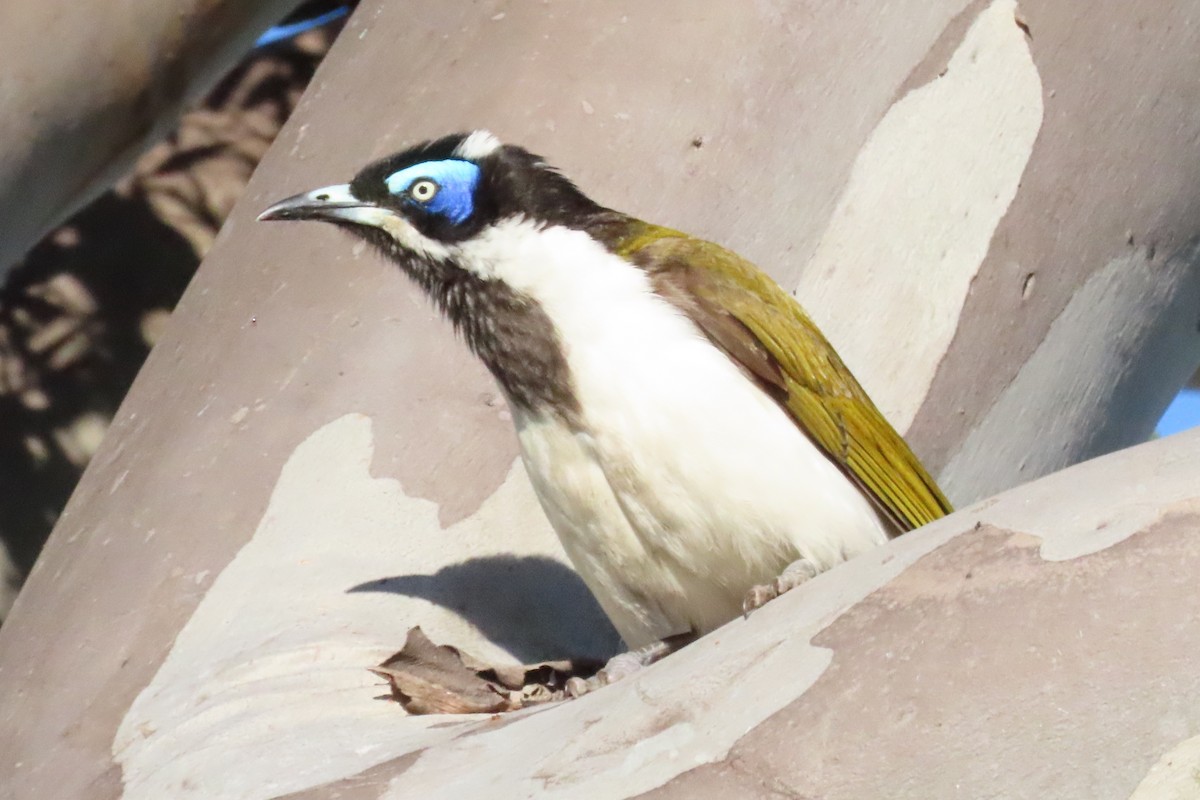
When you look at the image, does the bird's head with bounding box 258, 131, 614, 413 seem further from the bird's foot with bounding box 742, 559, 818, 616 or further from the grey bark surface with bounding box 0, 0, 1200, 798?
the bird's foot with bounding box 742, 559, 818, 616

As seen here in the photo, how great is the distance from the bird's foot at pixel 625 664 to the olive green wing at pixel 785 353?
52cm

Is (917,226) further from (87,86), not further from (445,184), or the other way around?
(87,86)

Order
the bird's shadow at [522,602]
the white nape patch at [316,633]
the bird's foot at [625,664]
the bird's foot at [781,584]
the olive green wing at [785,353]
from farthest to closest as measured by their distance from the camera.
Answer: the olive green wing at [785,353] < the bird's shadow at [522,602] < the bird's foot at [781,584] < the bird's foot at [625,664] < the white nape patch at [316,633]

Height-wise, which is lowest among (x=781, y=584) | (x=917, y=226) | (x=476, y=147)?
(x=781, y=584)

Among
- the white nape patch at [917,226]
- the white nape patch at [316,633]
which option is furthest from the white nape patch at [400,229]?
the white nape patch at [917,226]

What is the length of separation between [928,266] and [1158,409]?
125 centimetres

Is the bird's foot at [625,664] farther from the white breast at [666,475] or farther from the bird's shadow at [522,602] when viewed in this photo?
the bird's shadow at [522,602]

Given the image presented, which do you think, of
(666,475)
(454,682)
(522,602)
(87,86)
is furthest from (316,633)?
(87,86)

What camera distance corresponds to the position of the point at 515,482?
3.45m

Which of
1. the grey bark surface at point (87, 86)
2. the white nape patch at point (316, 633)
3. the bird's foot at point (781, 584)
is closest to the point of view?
the white nape patch at point (316, 633)

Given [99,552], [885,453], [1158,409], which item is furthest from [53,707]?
[1158,409]

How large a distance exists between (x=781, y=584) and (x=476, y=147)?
3.96 ft

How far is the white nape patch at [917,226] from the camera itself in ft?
12.3

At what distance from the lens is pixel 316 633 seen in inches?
114
